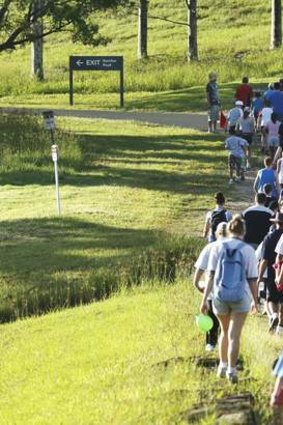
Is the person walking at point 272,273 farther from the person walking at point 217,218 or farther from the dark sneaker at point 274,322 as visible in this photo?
the person walking at point 217,218

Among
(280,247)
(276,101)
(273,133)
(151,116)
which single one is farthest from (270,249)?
(151,116)

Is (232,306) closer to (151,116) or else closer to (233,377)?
(233,377)

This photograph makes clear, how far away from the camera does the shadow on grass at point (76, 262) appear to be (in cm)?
1639

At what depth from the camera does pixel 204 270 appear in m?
11.1

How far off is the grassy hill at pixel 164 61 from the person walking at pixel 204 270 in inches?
1081

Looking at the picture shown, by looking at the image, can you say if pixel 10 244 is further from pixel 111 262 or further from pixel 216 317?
pixel 216 317

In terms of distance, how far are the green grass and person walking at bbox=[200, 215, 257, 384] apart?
371mm

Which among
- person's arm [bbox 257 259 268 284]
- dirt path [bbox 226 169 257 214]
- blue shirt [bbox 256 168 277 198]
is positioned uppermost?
blue shirt [bbox 256 168 277 198]

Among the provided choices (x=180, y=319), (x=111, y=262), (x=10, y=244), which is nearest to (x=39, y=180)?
(x=10, y=244)

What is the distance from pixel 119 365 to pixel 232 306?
1852mm

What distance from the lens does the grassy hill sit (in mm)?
45938

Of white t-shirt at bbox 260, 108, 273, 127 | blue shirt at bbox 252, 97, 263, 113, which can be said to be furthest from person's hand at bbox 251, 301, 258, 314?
blue shirt at bbox 252, 97, 263, 113

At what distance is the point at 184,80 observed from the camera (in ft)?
156

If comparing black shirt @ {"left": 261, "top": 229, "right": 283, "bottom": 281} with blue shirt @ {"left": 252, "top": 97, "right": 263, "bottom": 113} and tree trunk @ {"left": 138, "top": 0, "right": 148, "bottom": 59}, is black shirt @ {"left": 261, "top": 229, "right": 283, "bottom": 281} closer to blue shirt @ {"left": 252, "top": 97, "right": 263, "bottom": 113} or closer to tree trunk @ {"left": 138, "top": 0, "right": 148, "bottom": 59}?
blue shirt @ {"left": 252, "top": 97, "right": 263, "bottom": 113}
